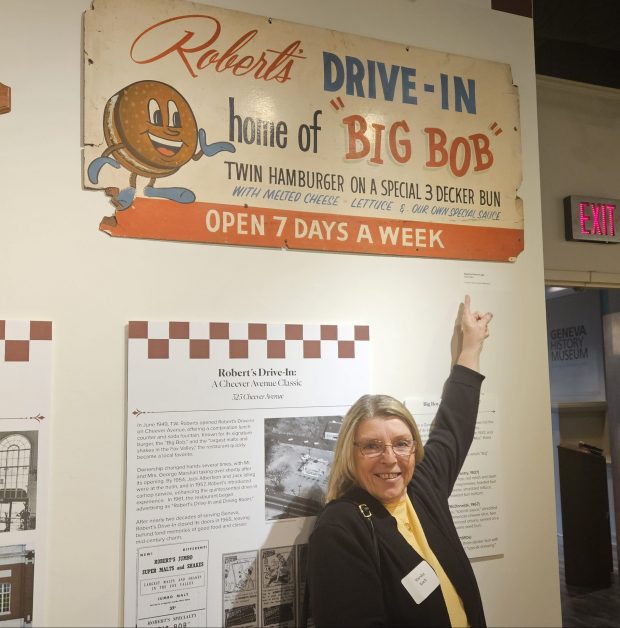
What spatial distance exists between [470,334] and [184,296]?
0.97 metres

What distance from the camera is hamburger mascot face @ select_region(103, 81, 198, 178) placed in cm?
174

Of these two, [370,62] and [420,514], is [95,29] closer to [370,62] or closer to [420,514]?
[370,62]

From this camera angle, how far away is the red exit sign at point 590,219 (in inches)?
115

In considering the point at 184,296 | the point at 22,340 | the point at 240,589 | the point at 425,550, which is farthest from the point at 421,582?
the point at 22,340

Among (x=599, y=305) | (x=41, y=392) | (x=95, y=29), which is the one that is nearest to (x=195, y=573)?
(x=41, y=392)

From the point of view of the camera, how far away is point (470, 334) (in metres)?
2.07

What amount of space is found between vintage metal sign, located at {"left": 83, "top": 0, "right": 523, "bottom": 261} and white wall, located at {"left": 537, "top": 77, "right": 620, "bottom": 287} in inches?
31.7

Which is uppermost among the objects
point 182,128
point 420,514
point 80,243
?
point 182,128

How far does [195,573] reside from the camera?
1.69 metres

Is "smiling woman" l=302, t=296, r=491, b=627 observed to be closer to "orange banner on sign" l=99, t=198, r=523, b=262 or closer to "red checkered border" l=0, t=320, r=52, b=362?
"orange banner on sign" l=99, t=198, r=523, b=262

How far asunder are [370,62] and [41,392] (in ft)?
4.85

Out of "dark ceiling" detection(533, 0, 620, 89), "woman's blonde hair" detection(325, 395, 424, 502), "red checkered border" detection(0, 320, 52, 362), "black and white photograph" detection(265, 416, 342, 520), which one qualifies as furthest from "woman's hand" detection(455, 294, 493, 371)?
"dark ceiling" detection(533, 0, 620, 89)

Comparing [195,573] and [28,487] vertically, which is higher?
[28,487]

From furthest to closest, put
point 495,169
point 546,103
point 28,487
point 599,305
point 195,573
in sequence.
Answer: point 599,305
point 546,103
point 495,169
point 195,573
point 28,487
